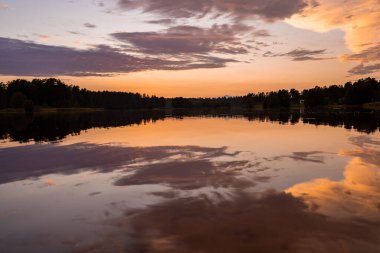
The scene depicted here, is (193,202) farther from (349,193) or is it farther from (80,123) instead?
(80,123)

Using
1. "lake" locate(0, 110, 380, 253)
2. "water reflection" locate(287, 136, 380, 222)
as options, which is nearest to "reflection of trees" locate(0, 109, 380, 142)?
"lake" locate(0, 110, 380, 253)

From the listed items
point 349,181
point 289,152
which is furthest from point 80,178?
point 289,152

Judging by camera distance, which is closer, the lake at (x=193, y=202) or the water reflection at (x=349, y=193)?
the lake at (x=193, y=202)

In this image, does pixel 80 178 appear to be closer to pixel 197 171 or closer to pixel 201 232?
pixel 197 171

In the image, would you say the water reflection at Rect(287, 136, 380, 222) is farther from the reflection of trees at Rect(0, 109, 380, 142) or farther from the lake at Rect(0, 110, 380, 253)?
the reflection of trees at Rect(0, 109, 380, 142)

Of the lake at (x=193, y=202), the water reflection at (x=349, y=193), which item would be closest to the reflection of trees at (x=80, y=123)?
the lake at (x=193, y=202)

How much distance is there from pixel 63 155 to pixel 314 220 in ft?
70.0

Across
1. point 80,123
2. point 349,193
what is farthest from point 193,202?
point 80,123

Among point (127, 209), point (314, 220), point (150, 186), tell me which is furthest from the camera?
point (150, 186)

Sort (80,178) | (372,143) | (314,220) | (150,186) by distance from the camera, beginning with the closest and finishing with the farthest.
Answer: (314,220)
(150,186)
(80,178)
(372,143)

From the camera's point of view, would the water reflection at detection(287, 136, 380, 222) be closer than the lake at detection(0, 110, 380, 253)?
No

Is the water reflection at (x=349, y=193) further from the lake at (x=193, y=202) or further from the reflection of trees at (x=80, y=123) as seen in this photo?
the reflection of trees at (x=80, y=123)

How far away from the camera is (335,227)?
10828mm

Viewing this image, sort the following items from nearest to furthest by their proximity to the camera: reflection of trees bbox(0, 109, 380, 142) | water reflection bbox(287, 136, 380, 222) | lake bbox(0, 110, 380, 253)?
lake bbox(0, 110, 380, 253), water reflection bbox(287, 136, 380, 222), reflection of trees bbox(0, 109, 380, 142)
